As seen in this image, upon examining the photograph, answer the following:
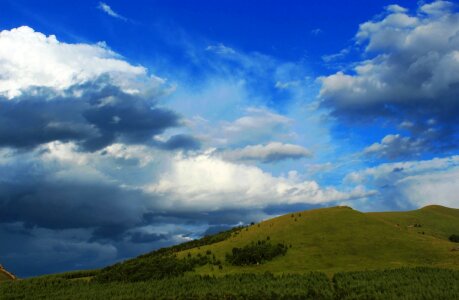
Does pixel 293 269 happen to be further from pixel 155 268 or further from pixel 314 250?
pixel 155 268

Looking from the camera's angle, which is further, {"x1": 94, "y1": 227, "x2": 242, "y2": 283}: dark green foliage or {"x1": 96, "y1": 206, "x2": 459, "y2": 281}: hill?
{"x1": 94, "y1": 227, "x2": 242, "y2": 283}: dark green foliage

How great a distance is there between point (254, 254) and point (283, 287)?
49.3 ft

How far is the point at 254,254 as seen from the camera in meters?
58.8

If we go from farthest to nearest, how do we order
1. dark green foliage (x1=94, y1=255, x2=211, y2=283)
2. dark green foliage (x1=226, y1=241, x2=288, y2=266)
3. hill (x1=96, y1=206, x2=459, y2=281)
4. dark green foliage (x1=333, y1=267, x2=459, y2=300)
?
dark green foliage (x1=226, y1=241, x2=288, y2=266)
dark green foliage (x1=94, y1=255, x2=211, y2=283)
hill (x1=96, y1=206, x2=459, y2=281)
dark green foliage (x1=333, y1=267, x2=459, y2=300)

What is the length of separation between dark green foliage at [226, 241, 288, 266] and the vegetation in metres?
6.77

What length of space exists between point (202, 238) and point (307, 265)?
1198 inches

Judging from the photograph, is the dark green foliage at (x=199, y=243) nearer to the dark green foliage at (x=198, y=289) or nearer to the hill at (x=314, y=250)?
the hill at (x=314, y=250)

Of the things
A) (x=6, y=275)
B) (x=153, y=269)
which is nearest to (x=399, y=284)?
(x=153, y=269)

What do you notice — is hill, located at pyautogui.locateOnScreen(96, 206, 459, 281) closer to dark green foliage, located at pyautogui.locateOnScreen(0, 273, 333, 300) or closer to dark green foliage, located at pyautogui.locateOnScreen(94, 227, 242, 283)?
dark green foliage, located at pyautogui.locateOnScreen(94, 227, 242, 283)

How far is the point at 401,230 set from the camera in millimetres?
71438

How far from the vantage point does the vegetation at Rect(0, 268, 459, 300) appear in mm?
40594

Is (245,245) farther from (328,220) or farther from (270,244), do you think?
(328,220)

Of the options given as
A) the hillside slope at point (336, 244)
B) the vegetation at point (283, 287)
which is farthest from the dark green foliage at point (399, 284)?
the hillside slope at point (336, 244)

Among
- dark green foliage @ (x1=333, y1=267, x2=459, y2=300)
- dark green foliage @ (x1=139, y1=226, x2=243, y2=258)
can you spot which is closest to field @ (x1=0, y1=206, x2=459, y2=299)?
dark green foliage @ (x1=333, y1=267, x2=459, y2=300)
